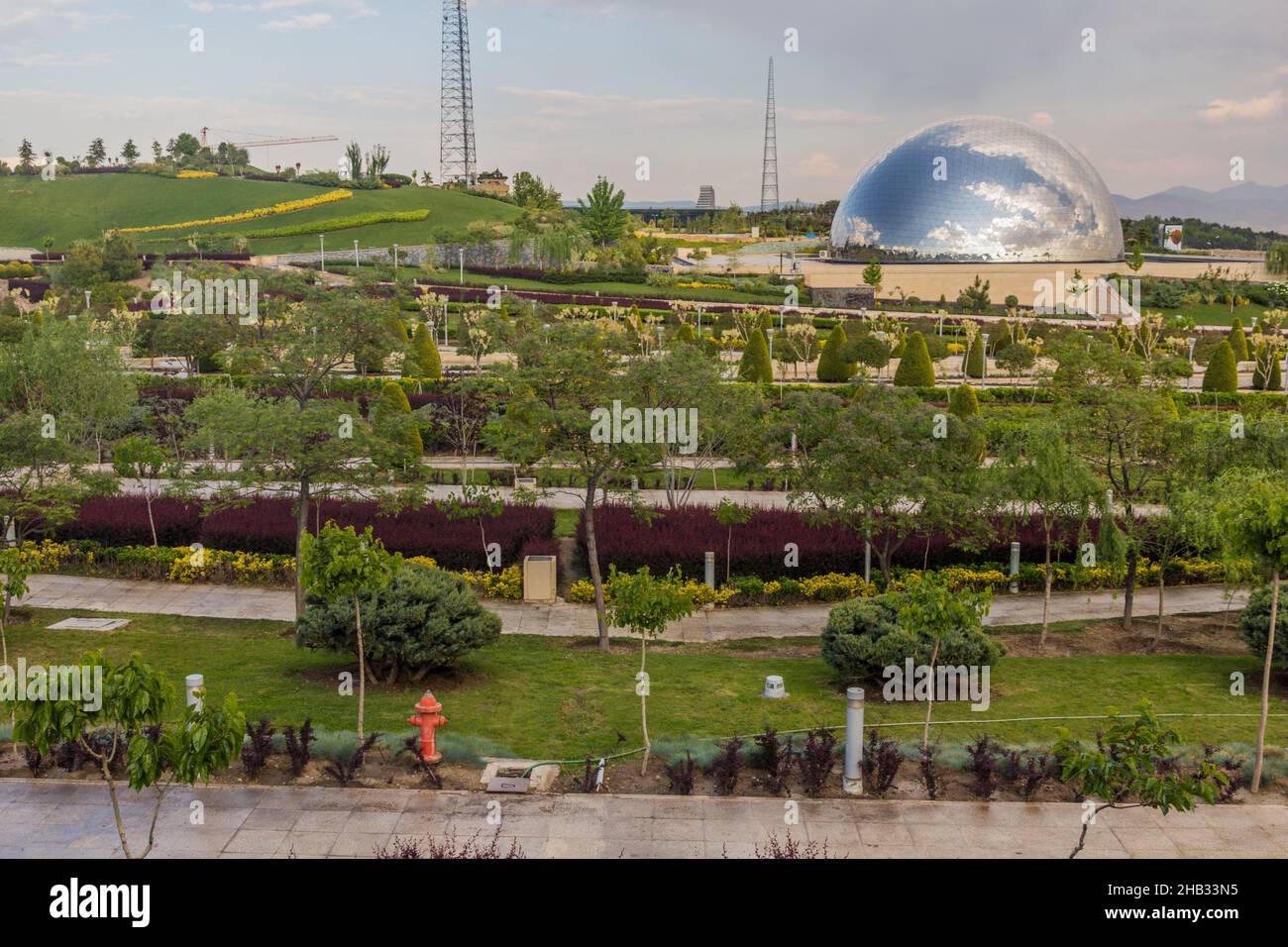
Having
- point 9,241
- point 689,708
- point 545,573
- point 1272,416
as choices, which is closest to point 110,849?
point 689,708

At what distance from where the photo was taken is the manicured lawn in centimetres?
1330

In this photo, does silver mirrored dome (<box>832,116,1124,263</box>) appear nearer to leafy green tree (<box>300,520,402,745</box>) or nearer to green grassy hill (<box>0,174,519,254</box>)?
green grassy hill (<box>0,174,519,254</box>)

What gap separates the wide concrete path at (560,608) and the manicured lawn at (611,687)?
2.02 feet

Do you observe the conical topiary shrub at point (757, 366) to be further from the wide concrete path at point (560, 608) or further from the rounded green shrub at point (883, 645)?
the rounded green shrub at point (883, 645)

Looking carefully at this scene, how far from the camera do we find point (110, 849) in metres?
9.93

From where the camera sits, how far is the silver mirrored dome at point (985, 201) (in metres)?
72.8

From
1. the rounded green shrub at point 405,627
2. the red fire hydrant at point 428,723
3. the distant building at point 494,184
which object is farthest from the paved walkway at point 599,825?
the distant building at point 494,184

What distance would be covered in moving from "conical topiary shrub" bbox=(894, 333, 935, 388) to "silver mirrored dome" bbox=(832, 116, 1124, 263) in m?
33.0

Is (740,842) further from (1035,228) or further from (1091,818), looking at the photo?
(1035,228)

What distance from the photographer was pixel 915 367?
41688mm

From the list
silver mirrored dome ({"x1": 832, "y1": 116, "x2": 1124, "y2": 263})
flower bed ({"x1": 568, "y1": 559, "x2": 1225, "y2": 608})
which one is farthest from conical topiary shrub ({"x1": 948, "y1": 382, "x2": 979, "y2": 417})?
silver mirrored dome ({"x1": 832, "y1": 116, "x2": 1124, "y2": 263})

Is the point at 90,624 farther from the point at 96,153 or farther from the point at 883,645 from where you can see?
A: the point at 96,153

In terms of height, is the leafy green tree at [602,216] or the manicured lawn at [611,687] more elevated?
the leafy green tree at [602,216]

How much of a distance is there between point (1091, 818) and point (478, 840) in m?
5.58
